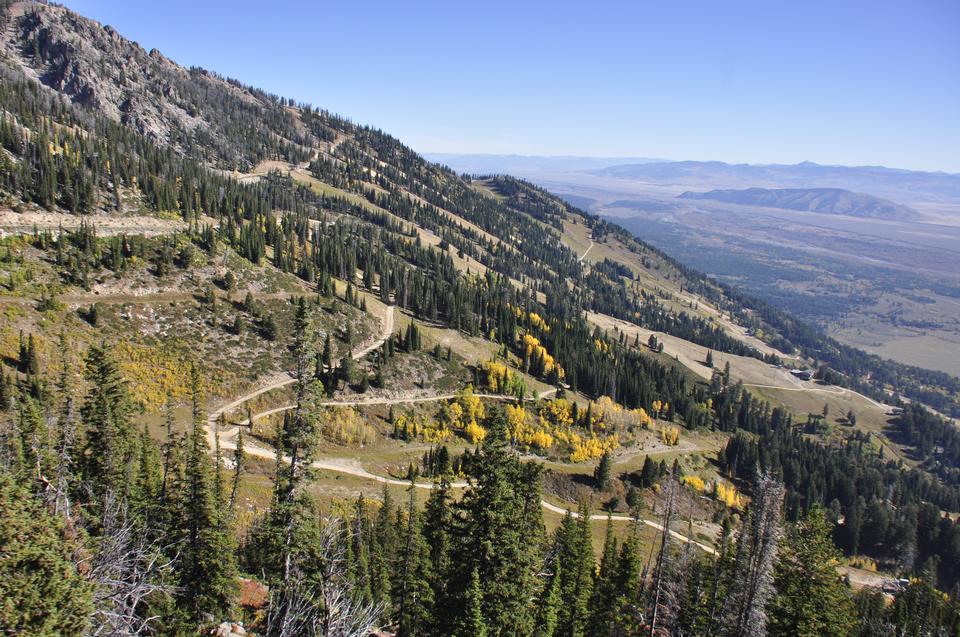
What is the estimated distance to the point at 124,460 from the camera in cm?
4628

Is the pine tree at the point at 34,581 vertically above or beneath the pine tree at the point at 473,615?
above

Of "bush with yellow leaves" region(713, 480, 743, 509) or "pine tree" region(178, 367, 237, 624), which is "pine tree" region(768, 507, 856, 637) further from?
"bush with yellow leaves" region(713, 480, 743, 509)

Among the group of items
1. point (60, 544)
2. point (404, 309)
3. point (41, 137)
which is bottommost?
point (404, 309)

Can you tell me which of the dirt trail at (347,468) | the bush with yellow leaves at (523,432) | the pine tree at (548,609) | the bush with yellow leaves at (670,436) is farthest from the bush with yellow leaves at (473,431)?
the pine tree at (548,609)

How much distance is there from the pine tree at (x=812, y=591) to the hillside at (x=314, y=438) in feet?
2.08

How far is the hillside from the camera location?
2928cm

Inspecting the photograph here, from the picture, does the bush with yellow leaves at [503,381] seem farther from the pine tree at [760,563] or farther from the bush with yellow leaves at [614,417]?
the pine tree at [760,563]

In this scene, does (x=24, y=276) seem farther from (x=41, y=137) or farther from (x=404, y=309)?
(x=404, y=309)

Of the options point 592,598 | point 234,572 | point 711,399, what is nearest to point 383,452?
point 592,598

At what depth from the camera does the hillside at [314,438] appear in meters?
29.3

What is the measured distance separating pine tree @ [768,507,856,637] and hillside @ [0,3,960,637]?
24.9 inches

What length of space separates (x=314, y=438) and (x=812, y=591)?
32.0 metres

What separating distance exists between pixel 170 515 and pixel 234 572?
8357mm

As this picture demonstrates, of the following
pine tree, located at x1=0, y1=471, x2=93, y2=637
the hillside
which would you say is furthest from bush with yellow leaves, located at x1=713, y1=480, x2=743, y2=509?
pine tree, located at x1=0, y1=471, x2=93, y2=637
